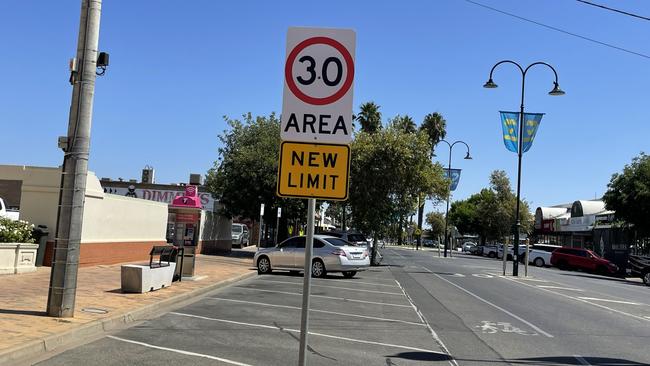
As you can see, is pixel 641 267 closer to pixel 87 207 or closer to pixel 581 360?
pixel 581 360

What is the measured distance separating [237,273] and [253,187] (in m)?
12.2

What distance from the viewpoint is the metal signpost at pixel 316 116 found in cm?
439

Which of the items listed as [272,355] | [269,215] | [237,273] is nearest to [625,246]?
[269,215]

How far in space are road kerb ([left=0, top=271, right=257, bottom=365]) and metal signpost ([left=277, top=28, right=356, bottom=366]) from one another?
4.24m

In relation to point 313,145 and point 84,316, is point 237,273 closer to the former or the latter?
point 84,316

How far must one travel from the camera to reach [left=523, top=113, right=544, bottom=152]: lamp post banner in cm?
2770

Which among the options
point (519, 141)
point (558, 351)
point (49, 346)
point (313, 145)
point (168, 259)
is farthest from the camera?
point (519, 141)

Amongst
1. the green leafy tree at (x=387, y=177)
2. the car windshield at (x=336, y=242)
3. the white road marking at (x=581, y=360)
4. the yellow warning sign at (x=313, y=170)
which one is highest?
the green leafy tree at (x=387, y=177)

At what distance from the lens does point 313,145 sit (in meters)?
4.43

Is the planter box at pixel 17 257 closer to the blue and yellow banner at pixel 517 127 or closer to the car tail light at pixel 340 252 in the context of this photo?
the car tail light at pixel 340 252

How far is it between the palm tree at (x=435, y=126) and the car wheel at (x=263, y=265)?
4902cm

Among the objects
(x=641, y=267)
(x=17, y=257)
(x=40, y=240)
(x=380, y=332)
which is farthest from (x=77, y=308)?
(x=641, y=267)

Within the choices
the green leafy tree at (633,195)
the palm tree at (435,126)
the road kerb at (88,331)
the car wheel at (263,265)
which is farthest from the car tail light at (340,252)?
the palm tree at (435,126)

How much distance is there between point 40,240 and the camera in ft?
52.5
